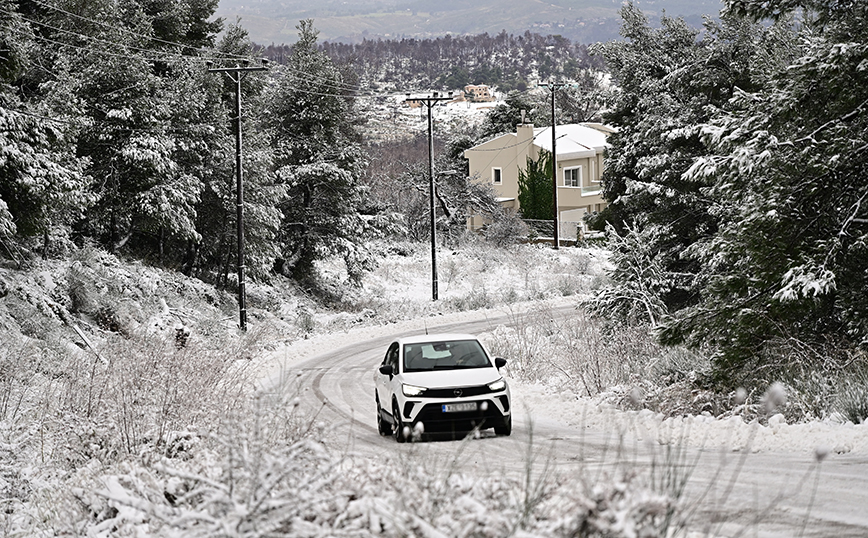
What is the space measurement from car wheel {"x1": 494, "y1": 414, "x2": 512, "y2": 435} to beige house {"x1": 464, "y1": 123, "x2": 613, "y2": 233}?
49.0 m

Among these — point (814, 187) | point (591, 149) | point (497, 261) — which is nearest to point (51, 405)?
point (814, 187)

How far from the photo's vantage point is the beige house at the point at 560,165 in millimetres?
62719

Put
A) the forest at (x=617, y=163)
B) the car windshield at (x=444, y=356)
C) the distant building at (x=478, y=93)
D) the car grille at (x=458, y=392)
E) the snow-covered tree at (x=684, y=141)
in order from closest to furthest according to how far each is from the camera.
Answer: the car grille at (x=458, y=392), the forest at (x=617, y=163), the car windshield at (x=444, y=356), the snow-covered tree at (x=684, y=141), the distant building at (x=478, y=93)

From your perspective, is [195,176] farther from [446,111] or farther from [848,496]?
[446,111]

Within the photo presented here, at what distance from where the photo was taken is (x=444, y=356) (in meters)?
12.9

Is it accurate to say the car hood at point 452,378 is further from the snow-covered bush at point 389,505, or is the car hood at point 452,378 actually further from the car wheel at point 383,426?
the snow-covered bush at point 389,505

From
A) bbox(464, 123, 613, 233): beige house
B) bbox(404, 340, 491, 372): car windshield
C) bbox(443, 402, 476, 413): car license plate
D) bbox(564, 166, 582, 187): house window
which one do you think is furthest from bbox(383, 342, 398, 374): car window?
bbox(564, 166, 582, 187): house window

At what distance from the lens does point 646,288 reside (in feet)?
74.7

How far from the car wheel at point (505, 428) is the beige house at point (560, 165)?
49004 millimetres

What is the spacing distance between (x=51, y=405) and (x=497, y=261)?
40694mm

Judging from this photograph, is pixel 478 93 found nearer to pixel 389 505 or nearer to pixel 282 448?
pixel 282 448

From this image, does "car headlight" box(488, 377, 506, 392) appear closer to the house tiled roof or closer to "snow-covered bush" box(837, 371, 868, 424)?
"snow-covered bush" box(837, 371, 868, 424)

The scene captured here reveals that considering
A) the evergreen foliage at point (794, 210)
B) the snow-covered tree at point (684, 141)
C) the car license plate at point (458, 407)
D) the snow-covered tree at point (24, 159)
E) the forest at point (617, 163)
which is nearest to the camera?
the car license plate at point (458, 407)

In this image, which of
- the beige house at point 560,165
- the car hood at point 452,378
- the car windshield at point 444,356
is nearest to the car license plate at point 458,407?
the car hood at point 452,378
